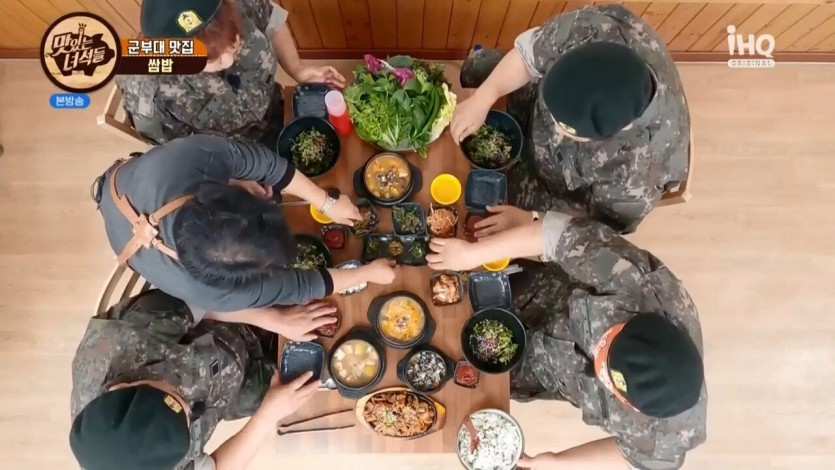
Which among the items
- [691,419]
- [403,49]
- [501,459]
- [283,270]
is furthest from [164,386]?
[403,49]

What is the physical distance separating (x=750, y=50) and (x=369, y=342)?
274 centimetres

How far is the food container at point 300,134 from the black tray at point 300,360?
620mm

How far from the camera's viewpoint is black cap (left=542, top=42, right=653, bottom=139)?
1578 mm

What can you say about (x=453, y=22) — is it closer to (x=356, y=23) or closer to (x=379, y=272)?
(x=356, y=23)

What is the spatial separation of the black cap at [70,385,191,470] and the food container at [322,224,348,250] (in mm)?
774

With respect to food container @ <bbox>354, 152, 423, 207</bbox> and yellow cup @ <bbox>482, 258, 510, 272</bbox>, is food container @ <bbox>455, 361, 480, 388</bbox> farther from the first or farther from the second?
food container @ <bbox>354, 152, 423, 207</bbox>

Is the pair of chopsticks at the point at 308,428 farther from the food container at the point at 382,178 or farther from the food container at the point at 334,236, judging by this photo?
the food container at the point at 382,178

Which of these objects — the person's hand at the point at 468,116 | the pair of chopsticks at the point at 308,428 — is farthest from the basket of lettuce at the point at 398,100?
the pair of chopsticks at the point at 308,428

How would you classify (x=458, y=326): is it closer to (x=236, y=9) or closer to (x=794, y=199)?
(x=236, y=9)

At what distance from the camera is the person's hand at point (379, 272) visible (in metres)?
1.99

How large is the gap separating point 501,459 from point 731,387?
1.74 meters

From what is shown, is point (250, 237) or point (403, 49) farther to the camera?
point (403, 49)

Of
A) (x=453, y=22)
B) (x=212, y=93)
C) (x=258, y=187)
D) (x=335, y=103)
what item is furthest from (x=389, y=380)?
(x=453, y=22)

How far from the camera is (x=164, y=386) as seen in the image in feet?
5.63
